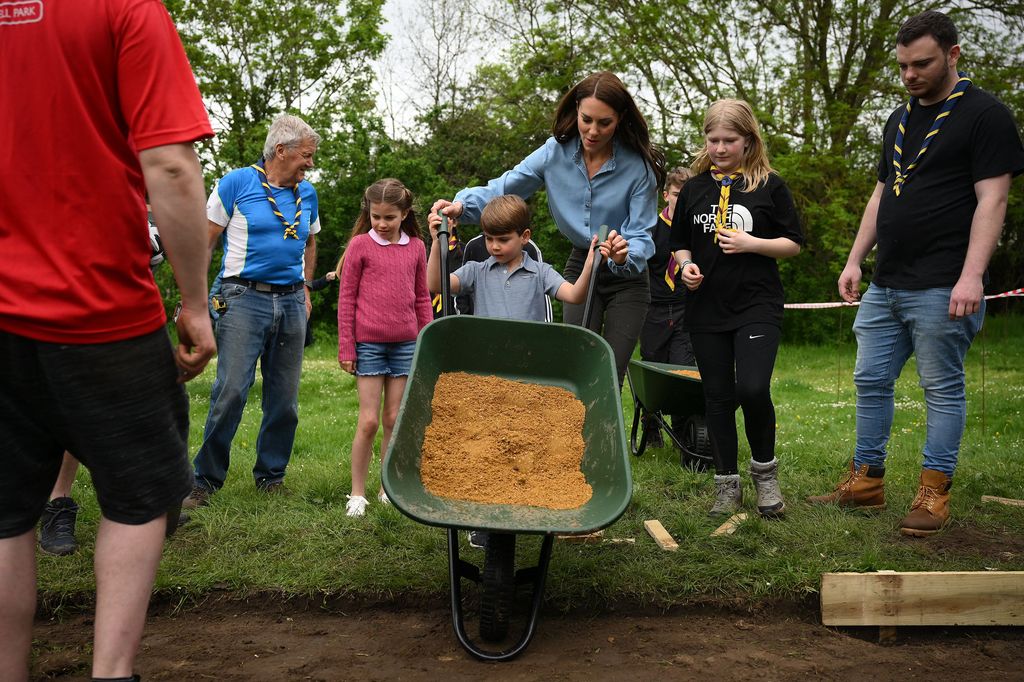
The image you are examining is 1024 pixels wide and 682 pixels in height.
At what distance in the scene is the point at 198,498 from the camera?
4184mm

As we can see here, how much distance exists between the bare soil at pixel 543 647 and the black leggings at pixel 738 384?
0.91m

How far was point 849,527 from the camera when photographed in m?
3.81

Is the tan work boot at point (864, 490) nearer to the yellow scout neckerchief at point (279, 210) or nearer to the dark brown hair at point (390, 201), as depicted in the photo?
the dark brown hair at point (390, 201)

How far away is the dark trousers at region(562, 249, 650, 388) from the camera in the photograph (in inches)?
154

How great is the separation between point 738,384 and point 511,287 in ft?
3.40

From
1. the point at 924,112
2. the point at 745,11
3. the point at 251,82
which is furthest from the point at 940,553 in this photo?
the point at 251,82

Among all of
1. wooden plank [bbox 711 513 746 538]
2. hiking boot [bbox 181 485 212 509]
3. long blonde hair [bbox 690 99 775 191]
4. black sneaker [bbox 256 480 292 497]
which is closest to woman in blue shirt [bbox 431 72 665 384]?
long blonde hair [bbox 690 99 775 191]

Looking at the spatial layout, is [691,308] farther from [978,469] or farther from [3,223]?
[3,223]

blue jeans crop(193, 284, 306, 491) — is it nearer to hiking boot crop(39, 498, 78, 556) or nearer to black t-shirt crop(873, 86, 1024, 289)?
hiking boot crop(39, 498, 78, 556)

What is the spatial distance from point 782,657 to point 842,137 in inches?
506

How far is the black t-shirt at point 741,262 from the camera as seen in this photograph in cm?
387

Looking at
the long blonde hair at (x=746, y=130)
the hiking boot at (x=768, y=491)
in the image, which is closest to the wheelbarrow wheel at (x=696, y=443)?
the hiking boot at (x=768, y=491)

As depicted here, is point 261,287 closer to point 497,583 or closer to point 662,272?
point 497,583

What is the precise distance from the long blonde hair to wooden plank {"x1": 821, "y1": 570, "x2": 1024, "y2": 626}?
1.70 meters
